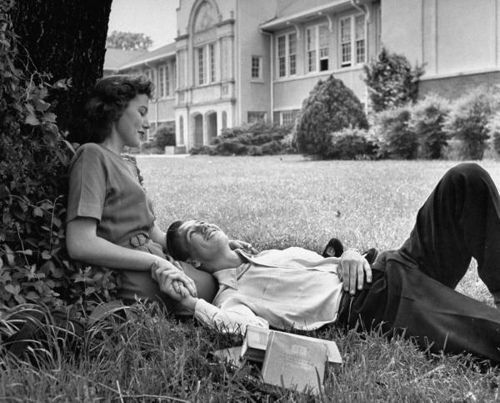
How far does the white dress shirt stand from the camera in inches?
116

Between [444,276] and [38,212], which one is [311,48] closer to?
[444,276]

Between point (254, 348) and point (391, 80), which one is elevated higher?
point (391, 80)

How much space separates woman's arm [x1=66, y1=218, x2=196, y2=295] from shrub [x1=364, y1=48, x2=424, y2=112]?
59.1 feet

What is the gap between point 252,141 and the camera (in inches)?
1005

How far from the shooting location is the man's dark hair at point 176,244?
3219 millimetres

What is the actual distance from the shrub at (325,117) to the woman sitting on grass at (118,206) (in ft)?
50.0

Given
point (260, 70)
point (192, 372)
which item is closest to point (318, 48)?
point (260, 70)

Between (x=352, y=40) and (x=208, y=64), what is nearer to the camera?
(x=352, y=40)

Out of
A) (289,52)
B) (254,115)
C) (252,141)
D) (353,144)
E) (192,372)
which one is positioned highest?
(289,52)

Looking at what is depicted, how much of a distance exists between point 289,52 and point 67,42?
26928mm

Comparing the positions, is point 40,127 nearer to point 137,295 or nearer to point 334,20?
point 137,295

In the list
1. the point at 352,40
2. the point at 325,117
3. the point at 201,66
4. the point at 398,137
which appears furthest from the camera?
the point at 201,66

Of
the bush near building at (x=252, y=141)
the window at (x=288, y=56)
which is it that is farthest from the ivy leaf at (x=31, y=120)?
the window at (x=288, y=56)

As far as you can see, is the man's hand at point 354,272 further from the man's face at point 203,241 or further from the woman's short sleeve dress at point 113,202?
the woman's short sleeve dress at point 113,202
